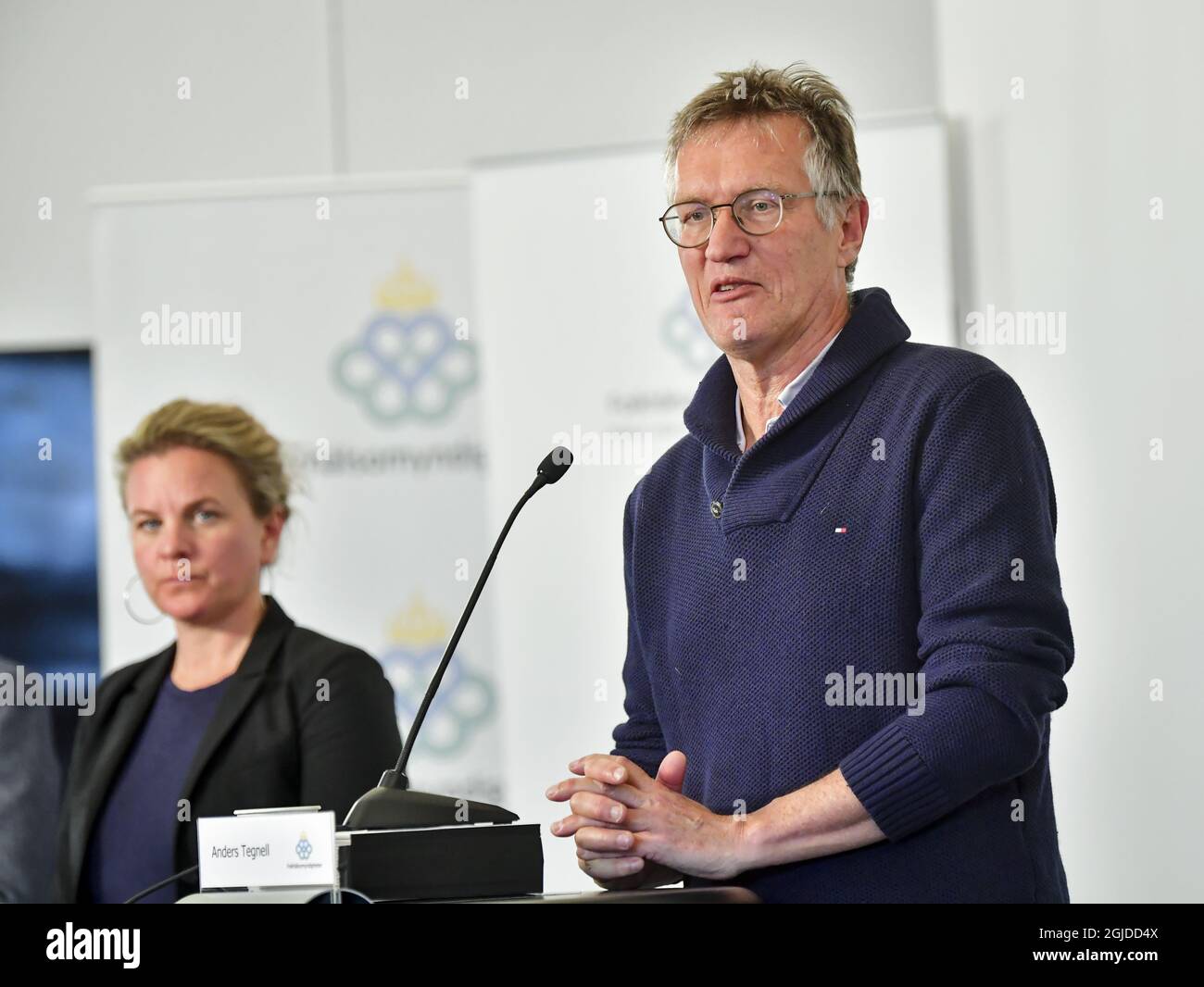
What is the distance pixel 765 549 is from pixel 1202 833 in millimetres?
1841

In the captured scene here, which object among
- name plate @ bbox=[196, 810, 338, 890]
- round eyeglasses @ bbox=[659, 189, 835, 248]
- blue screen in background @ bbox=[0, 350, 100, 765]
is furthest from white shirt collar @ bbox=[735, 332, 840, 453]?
blue screen in background @ bbox=[0, 350, 100, 765]

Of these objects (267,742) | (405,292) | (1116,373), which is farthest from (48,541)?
(1116,373)

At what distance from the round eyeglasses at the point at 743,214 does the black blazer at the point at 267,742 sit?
1.22 m

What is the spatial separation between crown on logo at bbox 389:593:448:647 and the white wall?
1.49 metres

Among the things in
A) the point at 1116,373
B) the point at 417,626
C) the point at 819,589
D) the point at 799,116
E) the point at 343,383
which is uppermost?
the point at 799,116

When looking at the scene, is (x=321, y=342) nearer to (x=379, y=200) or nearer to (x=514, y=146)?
(x=379, y=200)

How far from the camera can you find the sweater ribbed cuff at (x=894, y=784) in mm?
1503

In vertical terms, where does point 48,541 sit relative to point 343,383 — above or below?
below

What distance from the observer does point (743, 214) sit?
1872mm

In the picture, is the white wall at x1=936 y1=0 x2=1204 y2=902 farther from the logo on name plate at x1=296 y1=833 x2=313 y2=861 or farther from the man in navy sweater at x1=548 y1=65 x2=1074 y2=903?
the logo on name plate at x1=296 y1=833 x2=313 y2=861

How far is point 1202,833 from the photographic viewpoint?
10.2 ft

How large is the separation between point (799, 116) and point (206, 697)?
1.67 metres

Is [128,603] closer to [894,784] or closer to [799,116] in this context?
[799,116]
